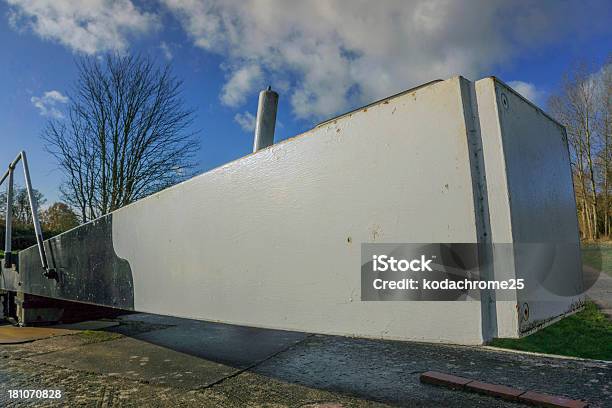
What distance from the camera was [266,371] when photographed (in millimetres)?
3449

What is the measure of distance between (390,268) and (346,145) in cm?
43

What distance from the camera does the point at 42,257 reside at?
3.55 metres

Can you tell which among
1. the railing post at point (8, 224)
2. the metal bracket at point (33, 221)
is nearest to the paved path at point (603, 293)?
the metal bracket at point (33, 221)

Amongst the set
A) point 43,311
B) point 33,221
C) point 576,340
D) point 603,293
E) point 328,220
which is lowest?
point 576,340

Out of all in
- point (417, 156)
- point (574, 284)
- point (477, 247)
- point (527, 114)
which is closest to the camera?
point (477, 247)

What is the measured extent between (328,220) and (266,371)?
2490 mm

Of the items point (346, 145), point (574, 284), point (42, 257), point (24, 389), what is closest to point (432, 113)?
point (346, 145)

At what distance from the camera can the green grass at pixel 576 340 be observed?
4226 millimetres

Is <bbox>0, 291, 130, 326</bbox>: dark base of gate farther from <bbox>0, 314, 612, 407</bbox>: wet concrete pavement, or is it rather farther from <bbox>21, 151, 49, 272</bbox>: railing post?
<bbox>21, 151, 49, 272</bbox>: railing post

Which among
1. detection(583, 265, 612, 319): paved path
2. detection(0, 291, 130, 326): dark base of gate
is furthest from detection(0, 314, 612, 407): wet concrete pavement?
detection(583, 265, 612, 319): paved path

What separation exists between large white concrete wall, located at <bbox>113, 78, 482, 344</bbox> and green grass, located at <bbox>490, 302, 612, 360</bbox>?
10.3 feet

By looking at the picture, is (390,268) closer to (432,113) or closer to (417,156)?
(417,156)

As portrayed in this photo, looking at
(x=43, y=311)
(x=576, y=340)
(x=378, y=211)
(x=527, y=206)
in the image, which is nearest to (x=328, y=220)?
(x=378, y=211)

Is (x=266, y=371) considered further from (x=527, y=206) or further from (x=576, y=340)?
(x=576, y=340)
